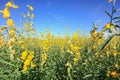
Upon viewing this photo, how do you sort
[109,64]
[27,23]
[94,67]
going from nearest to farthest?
[94,67]
[109,64]
[27,23]

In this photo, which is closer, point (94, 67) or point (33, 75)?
point (94, 67)

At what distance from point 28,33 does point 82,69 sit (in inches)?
97.1

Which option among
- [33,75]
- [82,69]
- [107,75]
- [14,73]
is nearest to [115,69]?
[107,75]

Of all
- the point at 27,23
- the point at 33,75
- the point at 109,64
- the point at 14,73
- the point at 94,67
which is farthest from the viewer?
the point at 27,23

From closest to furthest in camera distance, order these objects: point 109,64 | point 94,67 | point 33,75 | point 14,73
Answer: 1. point 14,73
2. point 94,67
3. point 33,75
4. point 109,64

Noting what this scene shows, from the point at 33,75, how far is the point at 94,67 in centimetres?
93

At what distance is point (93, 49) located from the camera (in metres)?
3.05

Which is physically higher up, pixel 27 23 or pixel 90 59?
pixel 27 23

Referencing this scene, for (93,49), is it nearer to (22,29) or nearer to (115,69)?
(115,69)

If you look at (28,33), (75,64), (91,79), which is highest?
(28,33)

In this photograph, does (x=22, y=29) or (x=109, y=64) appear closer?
(x=109, y=64)

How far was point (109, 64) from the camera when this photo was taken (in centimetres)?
368

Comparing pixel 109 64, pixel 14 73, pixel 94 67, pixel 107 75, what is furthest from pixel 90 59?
pixel 14 73

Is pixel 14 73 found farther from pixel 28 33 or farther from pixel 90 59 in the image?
pixel 28 33
